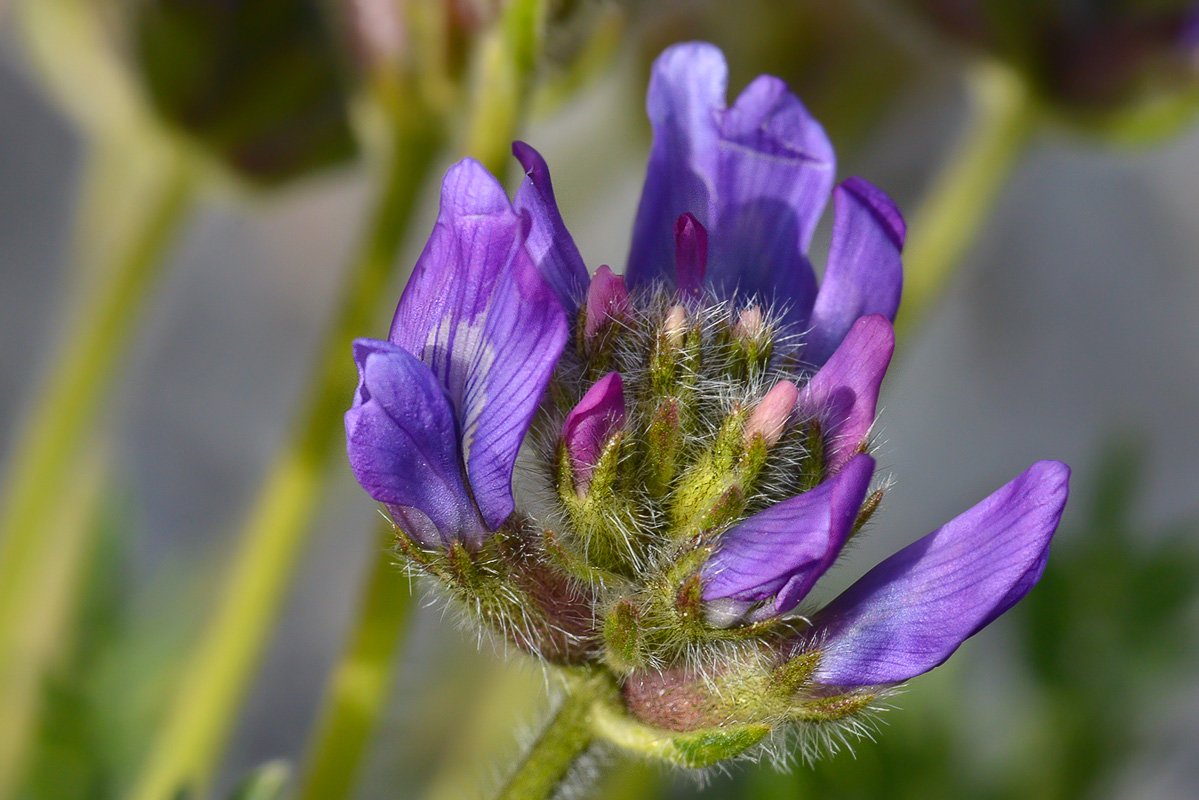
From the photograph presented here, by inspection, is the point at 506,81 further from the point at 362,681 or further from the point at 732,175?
the point at 362,681

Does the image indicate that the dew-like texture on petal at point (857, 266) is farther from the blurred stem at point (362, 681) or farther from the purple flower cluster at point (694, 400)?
the blurred stem at point (362, 681)

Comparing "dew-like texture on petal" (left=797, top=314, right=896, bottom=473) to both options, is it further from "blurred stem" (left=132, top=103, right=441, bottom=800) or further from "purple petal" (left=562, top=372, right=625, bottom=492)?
"blurred stem" (left=132, top=103, right=441, bottom=800)

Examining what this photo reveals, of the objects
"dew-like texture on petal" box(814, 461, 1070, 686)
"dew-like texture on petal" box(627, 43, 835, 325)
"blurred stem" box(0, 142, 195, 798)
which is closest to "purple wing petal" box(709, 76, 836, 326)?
"dew-like texture on petal" box(627, 43, 835, 325)

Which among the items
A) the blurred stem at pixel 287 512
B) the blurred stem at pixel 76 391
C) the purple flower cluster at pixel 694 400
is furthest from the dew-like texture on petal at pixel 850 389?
the blurred stem at pixel 76 391

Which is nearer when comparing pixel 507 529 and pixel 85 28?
pixel 507 529

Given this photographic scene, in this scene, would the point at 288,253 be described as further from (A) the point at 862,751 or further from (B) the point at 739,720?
(B) the point at 739,720

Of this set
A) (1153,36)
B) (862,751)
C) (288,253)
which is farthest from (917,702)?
(288,253)
